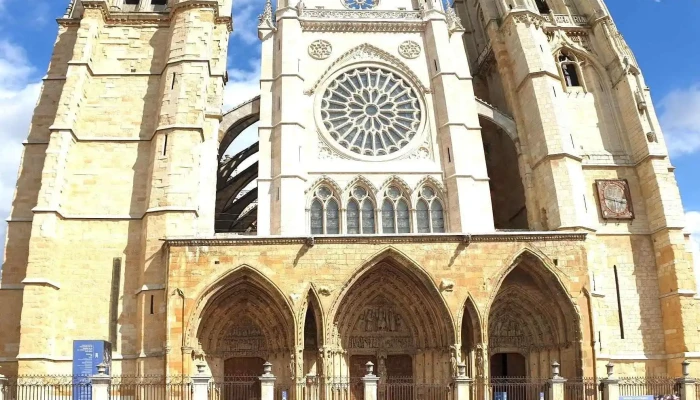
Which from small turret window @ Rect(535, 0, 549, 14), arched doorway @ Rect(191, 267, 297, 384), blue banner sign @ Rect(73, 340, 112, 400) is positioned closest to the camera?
blue banner sign @ Rect(73, 340, 112, 400)

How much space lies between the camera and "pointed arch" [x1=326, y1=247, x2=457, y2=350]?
1584 cm

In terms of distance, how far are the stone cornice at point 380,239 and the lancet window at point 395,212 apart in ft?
8.79

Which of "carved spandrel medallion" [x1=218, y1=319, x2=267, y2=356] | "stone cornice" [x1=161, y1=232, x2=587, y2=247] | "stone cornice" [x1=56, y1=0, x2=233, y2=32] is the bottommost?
"carved spandrel medallion" [x1=218, y1=319, x2=267, y2=356]

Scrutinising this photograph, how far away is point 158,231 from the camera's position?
55.6 feet

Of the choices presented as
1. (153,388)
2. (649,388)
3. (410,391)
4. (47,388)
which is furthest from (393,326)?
(47,388)

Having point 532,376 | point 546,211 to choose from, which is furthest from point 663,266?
point 532,376

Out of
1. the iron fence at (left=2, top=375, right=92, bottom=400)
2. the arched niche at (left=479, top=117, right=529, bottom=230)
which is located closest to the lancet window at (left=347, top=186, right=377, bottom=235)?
the arched niche at (left=479, top=117, right=529, bottom=230)

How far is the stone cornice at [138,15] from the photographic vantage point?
20297mm

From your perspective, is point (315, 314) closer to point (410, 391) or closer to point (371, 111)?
point (410, 391)

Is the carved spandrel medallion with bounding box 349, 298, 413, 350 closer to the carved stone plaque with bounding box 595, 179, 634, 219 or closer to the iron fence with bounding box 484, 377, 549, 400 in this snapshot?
the iron fence with bounding box 484, 377, 549, 400

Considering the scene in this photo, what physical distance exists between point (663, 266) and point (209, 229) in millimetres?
12933

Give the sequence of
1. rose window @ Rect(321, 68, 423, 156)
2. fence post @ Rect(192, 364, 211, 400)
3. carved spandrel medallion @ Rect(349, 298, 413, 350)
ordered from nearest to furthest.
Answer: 1. fence post @ Rect(192, 364, 211, 400)
2. carved spandrel medallion @ Rect(349, 298, 413, 350)
3. rose window @ Rect(321, 68, 423, 156)

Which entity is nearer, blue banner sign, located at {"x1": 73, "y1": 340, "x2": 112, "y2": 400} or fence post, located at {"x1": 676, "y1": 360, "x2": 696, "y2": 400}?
fence post, located at {"x1": 676, "y1": 360, "x2": 696, "y2": 400}

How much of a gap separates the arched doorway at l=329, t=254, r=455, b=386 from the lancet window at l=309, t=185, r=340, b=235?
2.72m
